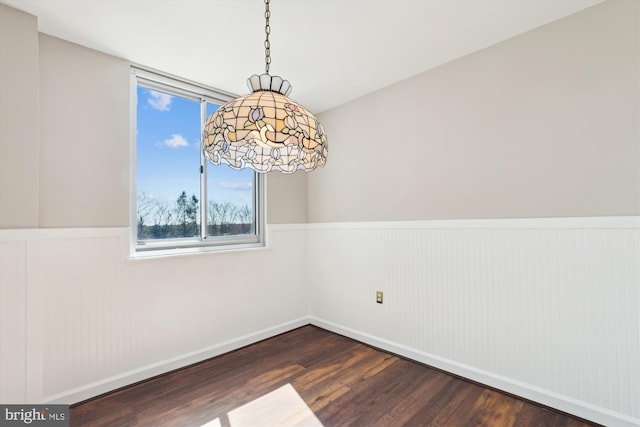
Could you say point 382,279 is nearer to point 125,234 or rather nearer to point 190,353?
point 190,353

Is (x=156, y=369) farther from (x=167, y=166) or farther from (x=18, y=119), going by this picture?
(x=18, y=119)

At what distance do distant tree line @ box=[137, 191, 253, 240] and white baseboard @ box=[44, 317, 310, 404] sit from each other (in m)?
1.01

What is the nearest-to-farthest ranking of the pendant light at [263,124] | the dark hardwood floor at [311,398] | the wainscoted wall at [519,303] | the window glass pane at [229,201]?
the pendant light at [263,124], the wainscoted wall at [519,303], the dark hardwood floor at [311,398], the window glass pane at [229,201]

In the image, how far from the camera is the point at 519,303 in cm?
202

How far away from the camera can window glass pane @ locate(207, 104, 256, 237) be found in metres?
2.85

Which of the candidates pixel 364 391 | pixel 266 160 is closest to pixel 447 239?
pixel 364 391

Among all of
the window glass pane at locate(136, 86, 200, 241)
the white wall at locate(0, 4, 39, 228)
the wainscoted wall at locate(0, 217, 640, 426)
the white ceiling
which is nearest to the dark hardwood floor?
the wainscoted wall at locate(0, 217, 640, 426)

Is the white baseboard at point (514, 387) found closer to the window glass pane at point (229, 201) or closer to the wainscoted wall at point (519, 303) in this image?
the wainscoted wall at point (519, 303)

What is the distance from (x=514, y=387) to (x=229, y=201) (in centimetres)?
276

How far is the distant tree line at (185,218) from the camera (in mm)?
2455

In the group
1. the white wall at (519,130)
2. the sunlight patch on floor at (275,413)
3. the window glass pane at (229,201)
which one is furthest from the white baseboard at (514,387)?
the window glass pane at (229,201)

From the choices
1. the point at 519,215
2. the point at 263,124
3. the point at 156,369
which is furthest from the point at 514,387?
the point at 156,369

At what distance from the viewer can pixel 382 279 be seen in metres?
2.78

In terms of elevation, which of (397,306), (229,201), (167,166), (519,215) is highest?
(167,166)
